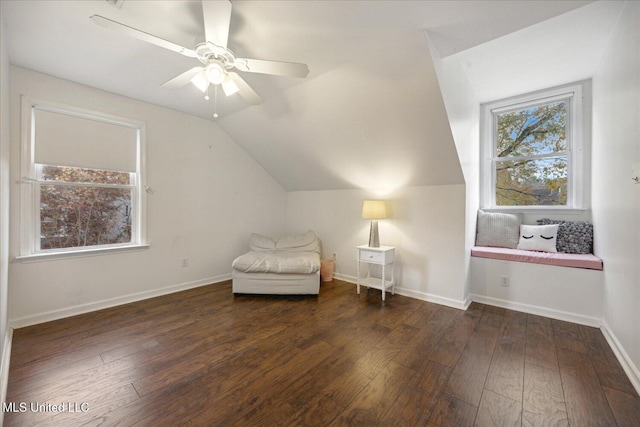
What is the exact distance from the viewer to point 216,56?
1758mm

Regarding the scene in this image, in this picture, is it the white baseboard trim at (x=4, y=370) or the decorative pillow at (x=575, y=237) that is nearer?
the white baseboard trim at (x=4, y=370)

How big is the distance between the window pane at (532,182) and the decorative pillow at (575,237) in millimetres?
345

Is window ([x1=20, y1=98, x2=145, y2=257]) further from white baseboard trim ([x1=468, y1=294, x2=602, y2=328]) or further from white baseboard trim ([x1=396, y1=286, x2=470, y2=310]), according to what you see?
white baseboard trim ([x1=468, y1=294, x2=602, y2=328])

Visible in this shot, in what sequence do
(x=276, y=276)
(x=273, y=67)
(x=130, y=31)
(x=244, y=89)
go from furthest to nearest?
(x=276, y=276) < (x=244, y=89) < (x=273, y=67) < (x=130, y=31)

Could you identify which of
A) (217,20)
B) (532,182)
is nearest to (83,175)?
(217,20)

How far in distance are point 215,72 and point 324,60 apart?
92 centimetres

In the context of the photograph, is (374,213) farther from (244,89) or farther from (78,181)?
(78,181)

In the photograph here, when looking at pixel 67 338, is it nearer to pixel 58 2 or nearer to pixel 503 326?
pixel 58 2

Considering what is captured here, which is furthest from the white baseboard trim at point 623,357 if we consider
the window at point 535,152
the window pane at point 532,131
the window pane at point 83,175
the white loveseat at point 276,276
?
the window pane at point 83,175

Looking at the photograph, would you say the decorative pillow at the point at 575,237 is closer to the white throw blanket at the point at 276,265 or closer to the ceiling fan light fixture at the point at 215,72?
the white throw blanket at the point at 276,265

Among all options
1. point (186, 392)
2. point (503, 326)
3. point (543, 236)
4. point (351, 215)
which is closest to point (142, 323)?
point (186, 392)

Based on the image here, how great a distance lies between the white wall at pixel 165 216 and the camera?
242cm

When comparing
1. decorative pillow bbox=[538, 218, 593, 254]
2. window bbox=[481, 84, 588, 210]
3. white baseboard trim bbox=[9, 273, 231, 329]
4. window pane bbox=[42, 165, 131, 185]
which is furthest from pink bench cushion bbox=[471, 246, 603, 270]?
window pane bbox=[42, 165, 131, 185]

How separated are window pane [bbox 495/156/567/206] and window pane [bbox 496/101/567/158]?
5.4 inches
